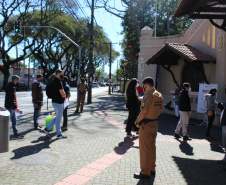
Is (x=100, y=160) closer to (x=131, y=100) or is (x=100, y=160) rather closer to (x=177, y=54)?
(x=131, y=100)

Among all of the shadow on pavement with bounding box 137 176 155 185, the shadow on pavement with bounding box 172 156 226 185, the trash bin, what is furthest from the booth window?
the trash bin

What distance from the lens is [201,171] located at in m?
4.62

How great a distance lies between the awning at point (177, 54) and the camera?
33.4ft

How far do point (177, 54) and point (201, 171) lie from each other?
766cm

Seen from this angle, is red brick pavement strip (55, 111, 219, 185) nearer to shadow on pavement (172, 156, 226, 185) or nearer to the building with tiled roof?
shadow on pavement (172, 156, 226, 185)

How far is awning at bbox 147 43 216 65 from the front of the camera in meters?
10.2

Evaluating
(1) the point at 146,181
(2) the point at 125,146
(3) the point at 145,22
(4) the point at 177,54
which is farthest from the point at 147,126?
(3) the point at 145,22

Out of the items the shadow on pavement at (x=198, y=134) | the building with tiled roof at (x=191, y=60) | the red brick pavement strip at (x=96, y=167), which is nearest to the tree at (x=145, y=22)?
the building with tiled roof at (x=191, y=60)

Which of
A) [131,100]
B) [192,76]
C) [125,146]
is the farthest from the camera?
[192,76]

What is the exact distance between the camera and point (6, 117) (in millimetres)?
3826

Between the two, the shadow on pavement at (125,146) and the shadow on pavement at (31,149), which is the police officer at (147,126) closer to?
the shadow on pavement at (125,146)

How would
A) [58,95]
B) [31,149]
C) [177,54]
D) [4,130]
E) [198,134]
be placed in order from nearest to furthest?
[4,130], [31,149], [58,95], [198,134], [177,54]

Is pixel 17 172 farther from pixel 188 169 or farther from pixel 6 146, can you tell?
pixel 188 169

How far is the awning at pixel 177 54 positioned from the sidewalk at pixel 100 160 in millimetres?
3850
